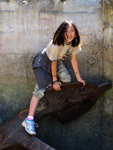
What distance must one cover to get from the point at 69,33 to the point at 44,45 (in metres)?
0.70

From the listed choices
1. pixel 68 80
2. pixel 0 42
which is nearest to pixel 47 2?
pixel 0 42

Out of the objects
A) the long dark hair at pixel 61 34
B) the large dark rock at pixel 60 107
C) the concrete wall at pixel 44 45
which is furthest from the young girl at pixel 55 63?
the concrete wall at pixel 44 45

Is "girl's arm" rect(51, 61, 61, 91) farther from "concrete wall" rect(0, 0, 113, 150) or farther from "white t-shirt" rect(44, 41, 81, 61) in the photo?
"concrete wall" rect(0, 0, 113, 150)

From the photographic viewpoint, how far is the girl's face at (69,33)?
2525 millimetres

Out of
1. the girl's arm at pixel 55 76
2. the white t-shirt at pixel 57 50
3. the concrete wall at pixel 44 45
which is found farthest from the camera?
the concrete wall at pixel 44 45

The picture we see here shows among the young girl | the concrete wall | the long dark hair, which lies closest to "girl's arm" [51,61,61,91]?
the young girl

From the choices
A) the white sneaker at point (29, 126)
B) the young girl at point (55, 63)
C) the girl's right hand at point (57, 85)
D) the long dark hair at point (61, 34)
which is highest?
the long dark hair at point (61, 34)

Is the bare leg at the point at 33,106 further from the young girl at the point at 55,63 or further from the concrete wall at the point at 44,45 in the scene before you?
the concrete wall at the point at 44,45

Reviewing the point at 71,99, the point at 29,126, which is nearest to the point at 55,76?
the point at 71,99

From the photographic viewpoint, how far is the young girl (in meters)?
2.58

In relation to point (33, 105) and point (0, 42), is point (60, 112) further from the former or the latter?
point (0, 42)

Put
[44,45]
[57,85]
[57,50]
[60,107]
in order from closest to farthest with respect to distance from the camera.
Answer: [57,50] < [57,85] < [60,107] < [44,45]

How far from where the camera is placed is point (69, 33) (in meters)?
2.54

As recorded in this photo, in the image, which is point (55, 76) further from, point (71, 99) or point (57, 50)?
point (71, 99)
